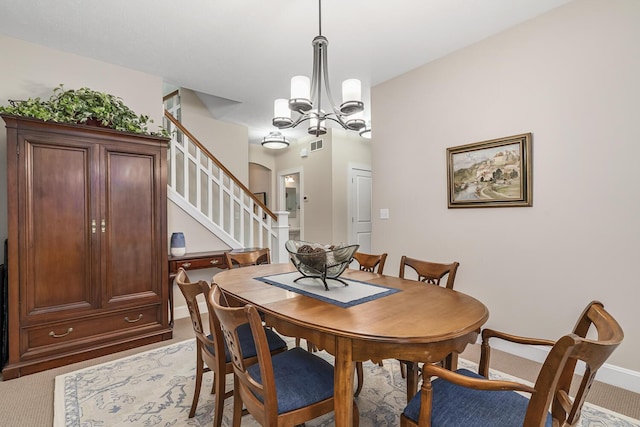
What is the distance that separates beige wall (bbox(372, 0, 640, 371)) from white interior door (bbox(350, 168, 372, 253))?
262 centimetres

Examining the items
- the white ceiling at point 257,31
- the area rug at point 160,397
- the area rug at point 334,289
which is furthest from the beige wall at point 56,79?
the area rug at point 334,289

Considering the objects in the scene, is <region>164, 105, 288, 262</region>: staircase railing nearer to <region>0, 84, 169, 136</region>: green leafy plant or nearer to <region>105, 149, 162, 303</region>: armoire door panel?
<region>105, 149, 162, 303</region>: armoire door panel

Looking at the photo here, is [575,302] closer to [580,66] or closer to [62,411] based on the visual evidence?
[580,66]

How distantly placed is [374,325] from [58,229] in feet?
8.38

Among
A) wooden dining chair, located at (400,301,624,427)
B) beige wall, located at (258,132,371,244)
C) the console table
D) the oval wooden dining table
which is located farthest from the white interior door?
wooden dining chair, located at (400,301,624,427)

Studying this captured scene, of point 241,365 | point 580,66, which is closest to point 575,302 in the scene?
point 580,66

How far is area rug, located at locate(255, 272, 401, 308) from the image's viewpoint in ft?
5.09

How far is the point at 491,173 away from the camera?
268 centimetres

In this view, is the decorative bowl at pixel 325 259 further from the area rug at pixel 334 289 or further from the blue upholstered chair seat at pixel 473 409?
the blue upholstered chair seat at pixel 473 409

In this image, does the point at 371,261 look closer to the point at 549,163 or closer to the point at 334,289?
the point at 334,289

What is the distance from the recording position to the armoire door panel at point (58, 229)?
7.56ft

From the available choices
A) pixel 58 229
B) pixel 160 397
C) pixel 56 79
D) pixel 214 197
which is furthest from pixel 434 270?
pixel 56 79

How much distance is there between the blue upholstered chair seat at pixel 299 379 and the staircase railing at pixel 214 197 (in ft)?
8.83

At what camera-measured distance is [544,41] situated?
241 centimetres
